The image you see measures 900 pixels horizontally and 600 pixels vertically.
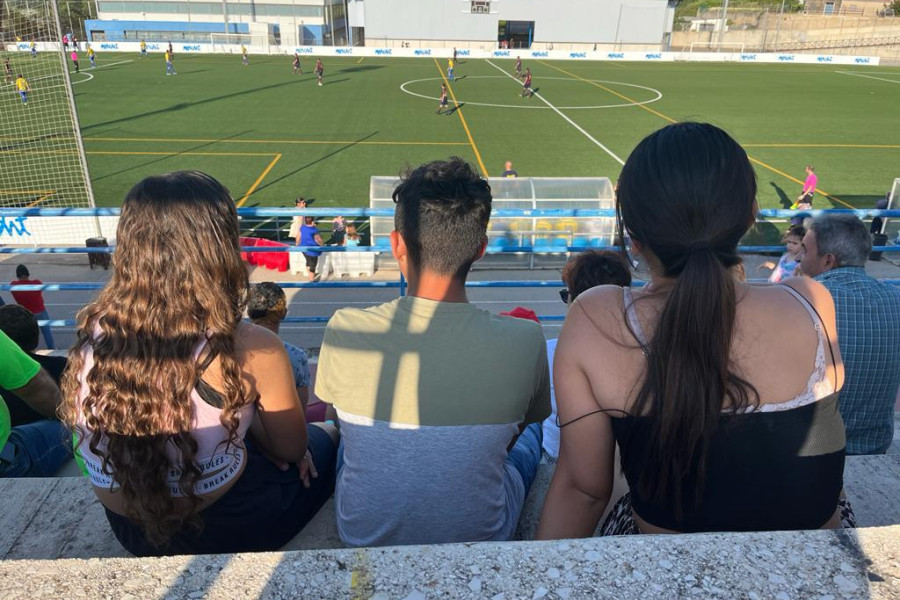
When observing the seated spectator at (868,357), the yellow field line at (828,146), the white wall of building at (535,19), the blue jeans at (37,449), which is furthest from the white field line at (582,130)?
the white wall of building at (535,19)

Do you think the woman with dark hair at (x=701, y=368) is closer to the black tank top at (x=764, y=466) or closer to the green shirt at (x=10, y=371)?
the black tank top at (x=764, y=466)

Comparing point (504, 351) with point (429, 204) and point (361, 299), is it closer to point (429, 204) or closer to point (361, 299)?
point (429, 204)

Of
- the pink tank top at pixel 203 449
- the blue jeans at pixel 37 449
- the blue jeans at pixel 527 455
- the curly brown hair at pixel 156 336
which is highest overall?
the curly brown hair at pixel 156 336

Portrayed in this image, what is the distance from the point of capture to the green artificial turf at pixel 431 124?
18156 millimetres

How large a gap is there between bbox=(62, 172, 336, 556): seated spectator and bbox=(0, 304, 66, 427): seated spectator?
1.66 m

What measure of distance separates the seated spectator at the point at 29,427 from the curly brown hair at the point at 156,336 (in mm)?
1066

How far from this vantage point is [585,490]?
1606 mm

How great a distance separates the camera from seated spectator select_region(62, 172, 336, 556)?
5.33 ft

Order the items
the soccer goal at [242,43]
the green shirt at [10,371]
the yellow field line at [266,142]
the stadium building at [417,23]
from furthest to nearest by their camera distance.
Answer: the stadium building at [417,23]
the soccer goal at [242,43]
the yellow field line at [266,142]
the green shirt at [10,371]

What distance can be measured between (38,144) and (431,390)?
23.2 metres

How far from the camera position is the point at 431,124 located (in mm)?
24219

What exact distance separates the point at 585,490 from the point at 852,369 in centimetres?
170

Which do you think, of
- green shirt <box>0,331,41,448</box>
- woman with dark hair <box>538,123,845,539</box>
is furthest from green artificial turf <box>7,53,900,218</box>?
woman with dark hair <box>538,123,845,539</box>

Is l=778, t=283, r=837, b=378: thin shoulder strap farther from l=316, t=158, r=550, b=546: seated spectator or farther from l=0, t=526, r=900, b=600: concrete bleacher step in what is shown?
l=316, t=158, r=550, b=546: seated spectator
